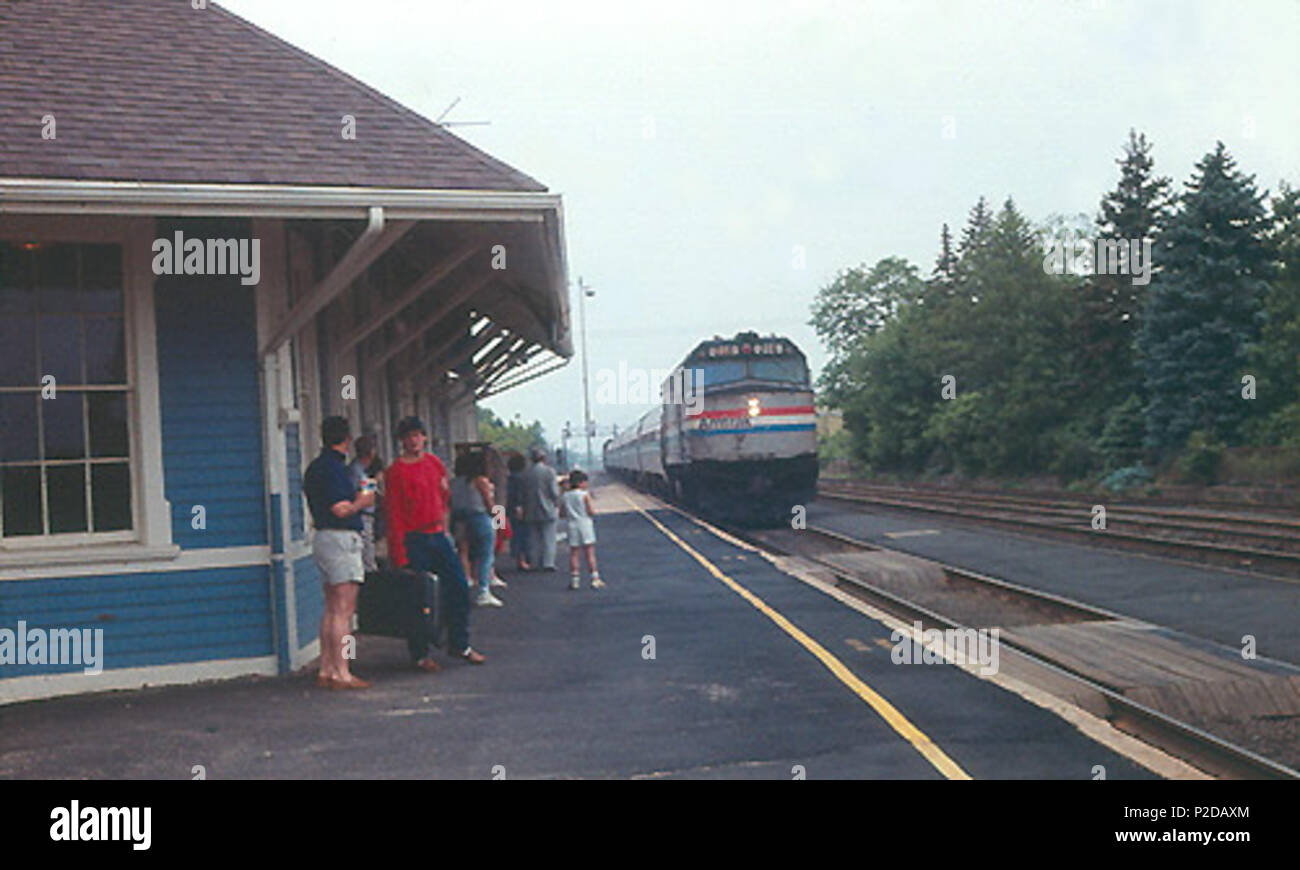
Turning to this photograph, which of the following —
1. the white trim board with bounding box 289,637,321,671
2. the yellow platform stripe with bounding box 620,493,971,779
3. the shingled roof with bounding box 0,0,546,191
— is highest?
the shingled roof with bounding box 0,0,546,191

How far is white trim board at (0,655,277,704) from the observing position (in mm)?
8297

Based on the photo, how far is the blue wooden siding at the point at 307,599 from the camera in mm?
9414

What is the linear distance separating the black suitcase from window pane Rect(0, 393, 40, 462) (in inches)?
98.1

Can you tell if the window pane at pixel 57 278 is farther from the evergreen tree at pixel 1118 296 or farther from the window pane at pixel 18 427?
the evergreen tree at pixel 1118 296

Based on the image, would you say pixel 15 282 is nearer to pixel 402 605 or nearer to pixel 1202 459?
pixel 402 605

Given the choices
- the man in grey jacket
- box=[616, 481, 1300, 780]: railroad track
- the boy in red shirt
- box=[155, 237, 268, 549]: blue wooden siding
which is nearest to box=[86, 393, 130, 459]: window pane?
box=[155, 237, 268, 549]: blue wooden siding

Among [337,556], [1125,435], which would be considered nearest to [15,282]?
[337,556]

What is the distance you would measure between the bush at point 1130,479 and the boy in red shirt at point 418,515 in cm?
3047

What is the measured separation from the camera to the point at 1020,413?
45.2 meters

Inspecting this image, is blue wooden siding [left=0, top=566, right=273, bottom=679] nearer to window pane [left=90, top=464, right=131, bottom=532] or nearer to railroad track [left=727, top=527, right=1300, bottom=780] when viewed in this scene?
window pane [left=90, top=464, right=131, bottom=532]

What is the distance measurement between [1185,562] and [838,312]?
75395 mm
